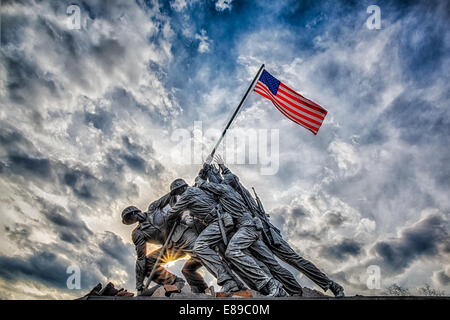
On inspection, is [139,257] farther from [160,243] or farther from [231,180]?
[231,180]

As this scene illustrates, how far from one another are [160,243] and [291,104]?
5.56m

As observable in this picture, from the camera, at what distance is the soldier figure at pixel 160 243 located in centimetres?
718

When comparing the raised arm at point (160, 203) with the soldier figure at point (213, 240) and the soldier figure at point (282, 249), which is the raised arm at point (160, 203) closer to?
the soldier figure at point (213, 240)

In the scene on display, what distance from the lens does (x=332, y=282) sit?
622 cm

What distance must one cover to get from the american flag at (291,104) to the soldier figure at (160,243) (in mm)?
4561

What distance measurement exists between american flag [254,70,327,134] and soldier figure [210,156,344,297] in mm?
2605

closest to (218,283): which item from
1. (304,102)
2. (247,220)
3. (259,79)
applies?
(247,220)

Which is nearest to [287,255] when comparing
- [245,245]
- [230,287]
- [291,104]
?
[245,245]

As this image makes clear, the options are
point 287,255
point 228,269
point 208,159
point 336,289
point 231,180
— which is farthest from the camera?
point 208,159

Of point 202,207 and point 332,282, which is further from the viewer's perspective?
point 202,207

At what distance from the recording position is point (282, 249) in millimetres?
7094
